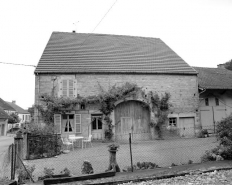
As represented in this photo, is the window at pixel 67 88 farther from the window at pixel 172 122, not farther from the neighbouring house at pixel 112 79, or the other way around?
the window at pixel 172 122

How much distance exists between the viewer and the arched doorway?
54.3 feet

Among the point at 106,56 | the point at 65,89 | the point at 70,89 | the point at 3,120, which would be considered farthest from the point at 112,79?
the point at 3,120

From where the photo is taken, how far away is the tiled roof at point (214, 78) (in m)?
19.2

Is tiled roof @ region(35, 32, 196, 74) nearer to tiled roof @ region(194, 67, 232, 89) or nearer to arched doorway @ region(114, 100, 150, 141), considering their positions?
tiled roof @ region(194, 67, 232, 89)

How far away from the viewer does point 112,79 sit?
16.8m

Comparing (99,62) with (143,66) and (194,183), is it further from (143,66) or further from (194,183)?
(194,183)

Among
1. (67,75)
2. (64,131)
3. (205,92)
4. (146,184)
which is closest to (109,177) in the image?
(146,184)

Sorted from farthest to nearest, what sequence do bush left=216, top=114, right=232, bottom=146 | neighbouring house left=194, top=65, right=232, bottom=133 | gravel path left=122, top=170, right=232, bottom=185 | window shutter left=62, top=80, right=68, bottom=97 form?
neighbouring house left=194, top=65, right=232, bottom=133, window shutter left=62, top=80, right=68, bottom=97, bush left=216, top=114, right=232, bottom=146, gravel path left=122, top=170, right=232, bottom=185

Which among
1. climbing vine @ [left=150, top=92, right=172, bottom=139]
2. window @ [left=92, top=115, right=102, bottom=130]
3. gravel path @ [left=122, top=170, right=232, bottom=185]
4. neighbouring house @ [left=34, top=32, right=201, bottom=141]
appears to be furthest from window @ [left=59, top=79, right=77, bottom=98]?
gravel path @ [left=122, top=170, right=232, bottom=185]

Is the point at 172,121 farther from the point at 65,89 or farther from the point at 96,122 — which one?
the point at 65,89

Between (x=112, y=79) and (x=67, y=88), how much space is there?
3.55 m

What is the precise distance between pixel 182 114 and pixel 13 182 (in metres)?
14.8

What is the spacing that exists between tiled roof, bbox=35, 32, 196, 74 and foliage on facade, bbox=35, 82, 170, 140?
170 cm

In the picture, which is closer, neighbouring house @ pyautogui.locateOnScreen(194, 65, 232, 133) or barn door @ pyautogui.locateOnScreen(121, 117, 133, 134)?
barn door @ pyautogui.locateOnScreen(121, 117, 133, 134)
